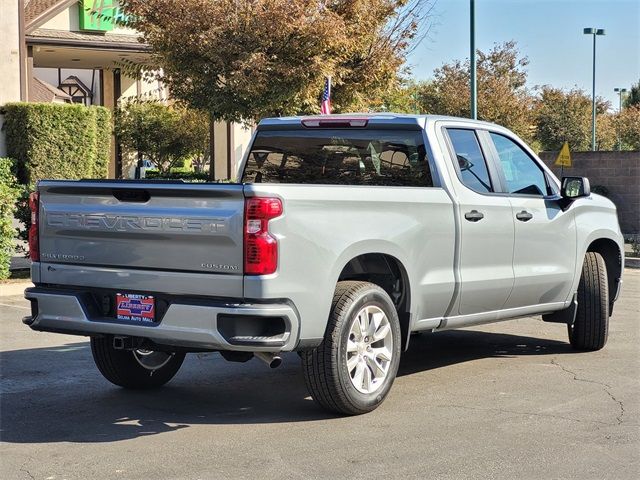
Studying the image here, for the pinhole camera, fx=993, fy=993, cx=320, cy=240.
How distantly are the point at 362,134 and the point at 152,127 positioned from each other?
28.4m

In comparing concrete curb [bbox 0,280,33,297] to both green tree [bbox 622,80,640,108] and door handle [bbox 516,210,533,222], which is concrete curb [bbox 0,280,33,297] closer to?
door handle [bbox 516,210,533,222]

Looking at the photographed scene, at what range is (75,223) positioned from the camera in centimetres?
642

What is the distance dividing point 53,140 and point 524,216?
38.3ft

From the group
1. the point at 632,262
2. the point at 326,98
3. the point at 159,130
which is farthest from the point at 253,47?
the point at 159,130

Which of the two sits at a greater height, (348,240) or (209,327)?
(348,240)

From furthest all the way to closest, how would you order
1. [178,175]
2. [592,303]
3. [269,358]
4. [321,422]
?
1. [178,175]
2. [592,303]
3. [321,422]
4. [269,358]

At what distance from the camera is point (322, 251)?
607 centimetres

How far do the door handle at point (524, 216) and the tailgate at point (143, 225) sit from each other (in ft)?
9.46

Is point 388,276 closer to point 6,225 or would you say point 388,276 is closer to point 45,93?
point 6,225

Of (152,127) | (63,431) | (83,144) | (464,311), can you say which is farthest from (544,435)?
(152,127)

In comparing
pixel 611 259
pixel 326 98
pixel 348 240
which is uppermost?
pixel 326 98

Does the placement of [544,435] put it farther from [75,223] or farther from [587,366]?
[75,223]

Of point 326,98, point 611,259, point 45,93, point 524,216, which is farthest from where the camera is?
point 45,93

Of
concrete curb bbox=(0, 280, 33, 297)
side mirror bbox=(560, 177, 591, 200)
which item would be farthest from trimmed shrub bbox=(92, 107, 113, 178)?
side mirror bbox=(560, 177, 591, 200)
